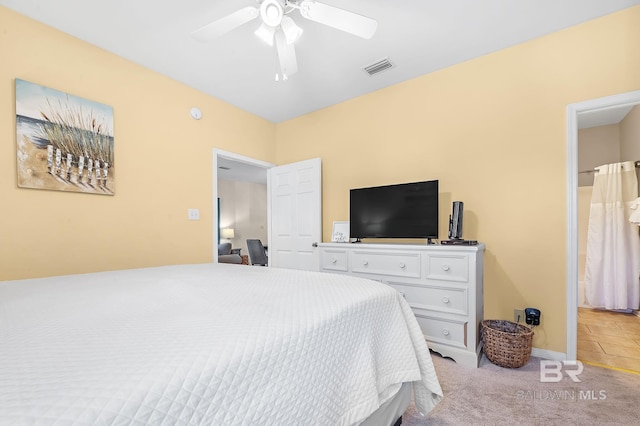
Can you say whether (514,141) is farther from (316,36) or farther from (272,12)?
(272,12)

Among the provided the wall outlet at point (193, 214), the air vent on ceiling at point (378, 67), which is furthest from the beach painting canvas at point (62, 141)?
the air vent on ceiling at point (378, 67)

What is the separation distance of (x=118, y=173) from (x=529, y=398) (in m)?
3.55

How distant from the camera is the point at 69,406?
455 millimetres

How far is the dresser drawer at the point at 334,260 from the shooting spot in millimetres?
2896

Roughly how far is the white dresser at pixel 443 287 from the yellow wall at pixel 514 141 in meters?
0.33

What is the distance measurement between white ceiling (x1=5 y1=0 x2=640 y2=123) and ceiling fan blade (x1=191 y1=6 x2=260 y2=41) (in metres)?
0.28

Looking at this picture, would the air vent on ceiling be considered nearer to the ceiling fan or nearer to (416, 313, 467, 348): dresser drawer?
the ceiling fan

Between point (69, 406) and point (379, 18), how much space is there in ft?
8.51

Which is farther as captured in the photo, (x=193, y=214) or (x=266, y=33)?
(x=193, y=214)

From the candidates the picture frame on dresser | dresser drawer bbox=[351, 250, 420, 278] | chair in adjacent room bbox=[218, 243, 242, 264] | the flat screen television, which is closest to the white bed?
dresser drawer bbox=[351, 250, 420, 278]

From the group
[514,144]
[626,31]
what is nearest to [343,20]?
[514,144]

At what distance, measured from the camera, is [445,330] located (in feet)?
7.38

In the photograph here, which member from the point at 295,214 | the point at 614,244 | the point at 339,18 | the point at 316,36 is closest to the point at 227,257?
the point at 295,214

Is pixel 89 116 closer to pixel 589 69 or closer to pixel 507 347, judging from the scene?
pixel 507 347
